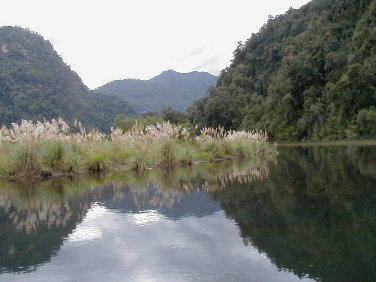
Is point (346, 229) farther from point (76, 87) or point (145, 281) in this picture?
point (76, 87)

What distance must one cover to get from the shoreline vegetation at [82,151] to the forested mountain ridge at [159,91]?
126079 mm

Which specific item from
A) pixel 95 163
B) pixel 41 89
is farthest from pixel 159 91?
pixel 95 163

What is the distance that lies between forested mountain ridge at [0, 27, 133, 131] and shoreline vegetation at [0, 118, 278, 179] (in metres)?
56.9

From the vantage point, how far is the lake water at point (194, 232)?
3672 millimetres

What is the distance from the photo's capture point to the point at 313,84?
50219 mm

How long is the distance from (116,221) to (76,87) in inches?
3848

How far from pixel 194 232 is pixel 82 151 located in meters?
8.35

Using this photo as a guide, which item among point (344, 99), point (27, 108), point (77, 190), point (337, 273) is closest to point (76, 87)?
point (27, 108)

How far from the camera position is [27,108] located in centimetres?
7288

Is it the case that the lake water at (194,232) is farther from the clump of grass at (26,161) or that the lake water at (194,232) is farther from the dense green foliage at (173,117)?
the dense green foliage at (173,117)

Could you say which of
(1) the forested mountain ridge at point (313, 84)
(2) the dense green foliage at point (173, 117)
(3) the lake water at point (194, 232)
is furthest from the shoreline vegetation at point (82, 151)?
(2) the dense green foliage at point (173, 117)

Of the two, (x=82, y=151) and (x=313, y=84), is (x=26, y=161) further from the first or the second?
(x=313, y=84)

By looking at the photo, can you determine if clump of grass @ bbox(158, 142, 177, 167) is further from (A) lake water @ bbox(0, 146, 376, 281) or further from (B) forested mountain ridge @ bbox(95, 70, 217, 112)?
(B) forested mountain ridge @ bbox(95, 70, 217, 112)

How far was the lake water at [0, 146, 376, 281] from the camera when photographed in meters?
3.67
